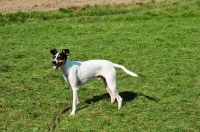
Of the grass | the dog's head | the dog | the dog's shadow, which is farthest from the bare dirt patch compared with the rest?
the dog's head

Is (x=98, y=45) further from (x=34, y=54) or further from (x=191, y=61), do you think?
(x=191, y=61)

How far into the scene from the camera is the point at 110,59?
9.73m

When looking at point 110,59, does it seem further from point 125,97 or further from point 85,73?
point 85,73

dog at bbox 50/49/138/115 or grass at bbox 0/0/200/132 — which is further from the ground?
dog at bbox 50/49/138/115

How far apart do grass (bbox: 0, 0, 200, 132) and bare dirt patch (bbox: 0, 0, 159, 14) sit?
0.94 metres

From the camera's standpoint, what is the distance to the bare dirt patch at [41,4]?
50.5 feet

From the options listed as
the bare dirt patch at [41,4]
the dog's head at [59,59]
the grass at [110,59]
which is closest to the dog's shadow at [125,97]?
the grass at [110,59]

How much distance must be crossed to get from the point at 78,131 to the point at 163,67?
3.67m

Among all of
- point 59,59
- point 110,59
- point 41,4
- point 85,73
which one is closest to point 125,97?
point 85,73

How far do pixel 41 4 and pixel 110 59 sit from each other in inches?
287

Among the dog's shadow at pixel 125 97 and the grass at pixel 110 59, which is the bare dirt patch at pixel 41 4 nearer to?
the grass at pixel 110 59

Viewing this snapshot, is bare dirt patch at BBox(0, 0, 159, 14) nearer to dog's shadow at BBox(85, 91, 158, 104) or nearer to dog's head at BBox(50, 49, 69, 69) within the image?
dog's shadow at BBox(85, 91, 158, 104)

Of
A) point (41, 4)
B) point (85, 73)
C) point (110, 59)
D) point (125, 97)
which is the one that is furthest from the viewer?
point (41, 4)

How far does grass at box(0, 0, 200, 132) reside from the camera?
6305 millimetres
